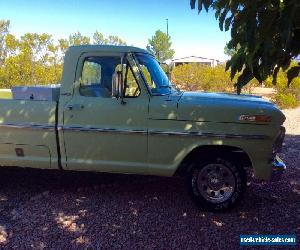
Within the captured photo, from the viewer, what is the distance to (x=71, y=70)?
5.55 meters

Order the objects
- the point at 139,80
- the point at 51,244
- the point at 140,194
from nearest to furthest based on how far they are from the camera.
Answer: the point at 51,244 < the point at 139,80 < the point at 140,194

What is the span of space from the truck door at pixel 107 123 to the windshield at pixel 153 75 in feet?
0.67

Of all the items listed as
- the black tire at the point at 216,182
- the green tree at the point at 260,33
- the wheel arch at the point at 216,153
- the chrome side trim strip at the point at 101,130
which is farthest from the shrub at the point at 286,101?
the green tree at the point at 260,33

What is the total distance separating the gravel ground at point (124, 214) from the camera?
4457mm

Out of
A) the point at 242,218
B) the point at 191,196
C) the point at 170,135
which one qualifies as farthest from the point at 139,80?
the point at 242,218

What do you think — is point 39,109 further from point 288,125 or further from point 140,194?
point 288,125

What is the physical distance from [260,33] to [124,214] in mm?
3629

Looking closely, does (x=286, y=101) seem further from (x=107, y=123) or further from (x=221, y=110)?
(x=107, y=123)

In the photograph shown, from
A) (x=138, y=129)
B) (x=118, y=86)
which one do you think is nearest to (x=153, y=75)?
(x=118, y=86)

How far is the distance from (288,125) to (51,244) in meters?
10.2

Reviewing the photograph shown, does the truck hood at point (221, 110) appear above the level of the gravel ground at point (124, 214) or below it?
above

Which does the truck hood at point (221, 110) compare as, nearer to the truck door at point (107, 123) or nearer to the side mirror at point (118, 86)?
the truck door at point (107, 123)

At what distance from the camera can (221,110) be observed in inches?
201

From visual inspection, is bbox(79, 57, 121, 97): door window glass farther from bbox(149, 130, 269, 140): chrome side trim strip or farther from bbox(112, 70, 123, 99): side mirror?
bbox(149, 130, 269, 140): chrome side trim strip
